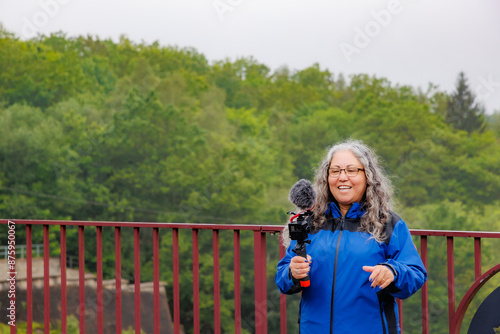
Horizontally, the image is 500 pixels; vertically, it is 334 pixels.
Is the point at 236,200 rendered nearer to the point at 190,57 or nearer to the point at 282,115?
the point at 282,115

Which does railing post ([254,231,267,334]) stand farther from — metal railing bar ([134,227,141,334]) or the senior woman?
the senior woman

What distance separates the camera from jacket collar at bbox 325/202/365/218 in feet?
6.48

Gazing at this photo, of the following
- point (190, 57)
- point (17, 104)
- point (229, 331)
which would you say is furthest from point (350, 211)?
point (190, 57)

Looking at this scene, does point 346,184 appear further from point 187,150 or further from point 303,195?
point 187,150

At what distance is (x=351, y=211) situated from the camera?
6.50 ft

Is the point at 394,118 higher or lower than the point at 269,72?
lower

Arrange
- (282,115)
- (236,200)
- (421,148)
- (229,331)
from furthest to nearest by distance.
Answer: (282,115)
(421,148)
(236,200)
(229,331)

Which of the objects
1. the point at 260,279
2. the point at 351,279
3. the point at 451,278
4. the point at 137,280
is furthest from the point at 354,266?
the point at 137,280

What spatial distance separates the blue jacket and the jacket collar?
0.02 metres

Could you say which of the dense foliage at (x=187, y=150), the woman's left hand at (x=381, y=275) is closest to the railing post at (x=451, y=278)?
the woman's left hand at (x=381, y=275)

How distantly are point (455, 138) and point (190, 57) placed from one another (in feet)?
74.0

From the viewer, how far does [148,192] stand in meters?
35.2

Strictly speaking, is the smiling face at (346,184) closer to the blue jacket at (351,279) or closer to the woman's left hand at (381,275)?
the blue jacket at (351,279)

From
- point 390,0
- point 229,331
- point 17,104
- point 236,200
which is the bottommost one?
point 229,331
